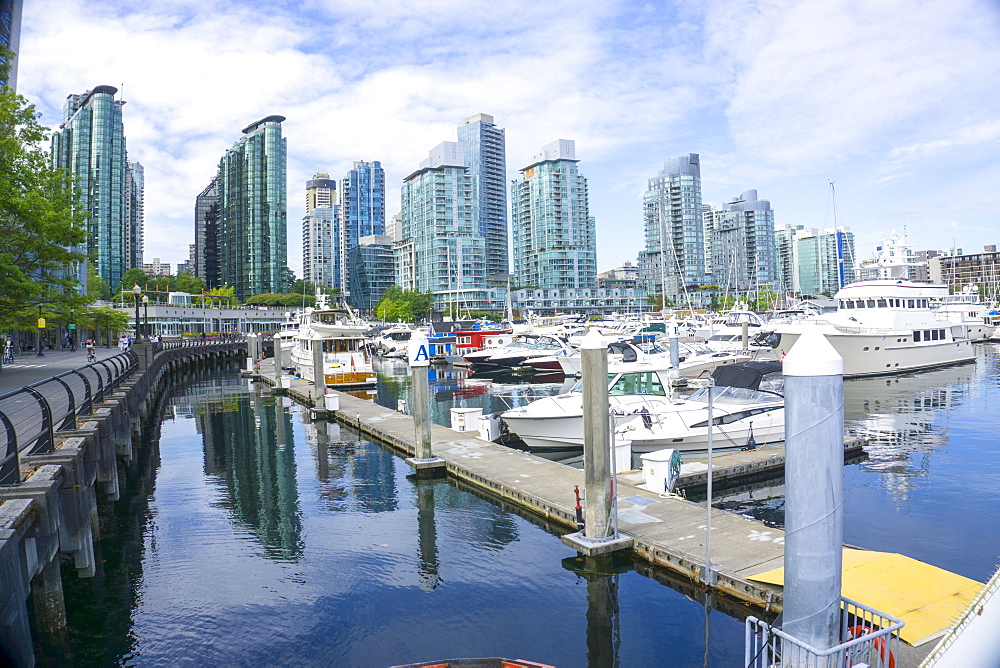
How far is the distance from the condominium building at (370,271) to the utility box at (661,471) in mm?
175157

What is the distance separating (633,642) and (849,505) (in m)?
9.06

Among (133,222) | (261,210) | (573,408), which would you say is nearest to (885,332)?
(573,408)

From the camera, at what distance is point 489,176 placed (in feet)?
621

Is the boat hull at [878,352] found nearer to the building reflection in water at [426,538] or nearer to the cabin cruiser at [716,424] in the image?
the cabin cruiser at [716,424]

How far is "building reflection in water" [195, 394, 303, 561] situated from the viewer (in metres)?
13.9

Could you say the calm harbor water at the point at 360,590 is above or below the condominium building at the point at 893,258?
below

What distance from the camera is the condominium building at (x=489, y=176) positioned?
182875 millimetres

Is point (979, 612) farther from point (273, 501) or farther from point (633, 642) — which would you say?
point (273, 501)

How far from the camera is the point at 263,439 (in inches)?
973

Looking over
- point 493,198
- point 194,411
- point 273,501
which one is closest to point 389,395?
point 194,411

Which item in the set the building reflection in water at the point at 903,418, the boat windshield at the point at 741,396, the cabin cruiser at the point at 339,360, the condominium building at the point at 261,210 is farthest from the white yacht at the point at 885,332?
the condominium building at the point at 261,210

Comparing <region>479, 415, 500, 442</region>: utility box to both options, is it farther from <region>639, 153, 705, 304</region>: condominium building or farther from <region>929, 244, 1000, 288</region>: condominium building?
<region>929, 244, 1000, 288</region>: condominium building

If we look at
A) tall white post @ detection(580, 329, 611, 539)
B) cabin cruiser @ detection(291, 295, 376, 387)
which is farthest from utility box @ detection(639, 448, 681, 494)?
cabin cruiser @ detection(291, 295, 376, 387)

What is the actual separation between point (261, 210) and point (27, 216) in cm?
14950
